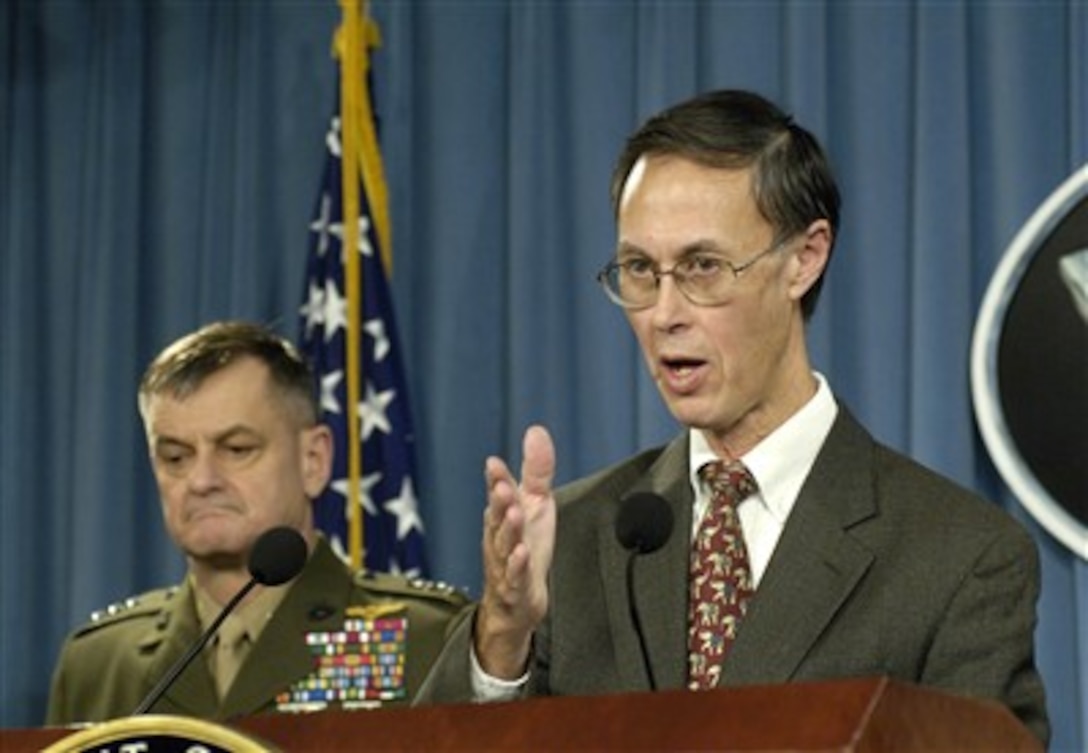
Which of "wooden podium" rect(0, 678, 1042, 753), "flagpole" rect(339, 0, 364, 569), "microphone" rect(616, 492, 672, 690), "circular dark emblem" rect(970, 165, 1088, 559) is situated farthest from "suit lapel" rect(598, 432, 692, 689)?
"flagpole" rect(339, 0, 364, 569)

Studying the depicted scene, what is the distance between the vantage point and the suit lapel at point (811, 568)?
2334 mm

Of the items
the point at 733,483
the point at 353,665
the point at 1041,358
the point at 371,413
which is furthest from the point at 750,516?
the point at 371,413

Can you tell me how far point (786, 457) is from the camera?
2.58 meters

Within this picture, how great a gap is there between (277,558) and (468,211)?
2.72m

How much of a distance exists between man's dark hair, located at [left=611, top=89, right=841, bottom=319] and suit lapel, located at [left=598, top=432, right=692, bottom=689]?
12.9 inches

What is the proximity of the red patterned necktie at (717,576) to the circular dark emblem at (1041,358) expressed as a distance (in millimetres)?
1741

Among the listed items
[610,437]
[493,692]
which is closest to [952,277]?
[610,437]

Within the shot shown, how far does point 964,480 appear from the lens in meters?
4.30

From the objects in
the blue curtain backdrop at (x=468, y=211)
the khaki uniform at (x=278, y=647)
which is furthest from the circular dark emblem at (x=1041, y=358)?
the khaki uniform at (x=278, y=647)

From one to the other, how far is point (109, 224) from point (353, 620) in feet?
7.00

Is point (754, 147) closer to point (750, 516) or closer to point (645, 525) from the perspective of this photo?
point (750, 516)

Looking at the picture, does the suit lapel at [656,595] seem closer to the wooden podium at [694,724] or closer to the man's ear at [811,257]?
the man's ear at [811,257]

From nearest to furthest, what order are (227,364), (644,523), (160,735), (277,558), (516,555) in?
(160,735) → (516,555) → (644,523) → (277,558) → (227,364)

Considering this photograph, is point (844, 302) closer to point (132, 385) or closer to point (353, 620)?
point (353, 620)
